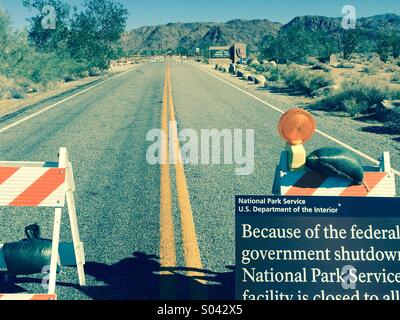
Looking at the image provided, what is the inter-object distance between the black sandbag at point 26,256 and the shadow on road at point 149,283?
6.6 inches

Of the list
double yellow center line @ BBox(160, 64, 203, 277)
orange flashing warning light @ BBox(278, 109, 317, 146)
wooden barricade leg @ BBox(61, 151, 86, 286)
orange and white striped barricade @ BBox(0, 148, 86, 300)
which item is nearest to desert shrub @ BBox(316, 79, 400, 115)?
double yellow center line @ BBox(160, 64, 203, 277)

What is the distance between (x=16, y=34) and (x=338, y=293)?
2937 centimetres

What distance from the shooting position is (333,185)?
4.01 meters

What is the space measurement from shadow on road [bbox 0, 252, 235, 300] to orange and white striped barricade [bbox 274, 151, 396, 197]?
1.14 meters

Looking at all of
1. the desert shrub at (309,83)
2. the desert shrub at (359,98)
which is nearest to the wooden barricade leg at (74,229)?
the desert shrub at (359,98)

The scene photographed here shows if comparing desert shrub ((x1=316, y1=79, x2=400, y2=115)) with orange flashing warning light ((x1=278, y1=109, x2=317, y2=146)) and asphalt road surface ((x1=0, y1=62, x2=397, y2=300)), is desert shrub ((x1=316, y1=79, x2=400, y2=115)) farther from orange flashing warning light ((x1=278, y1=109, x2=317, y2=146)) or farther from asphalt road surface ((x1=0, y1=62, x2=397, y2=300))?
orange flashing warning light ((x1=278, y1=109, x2=317, y2=146))

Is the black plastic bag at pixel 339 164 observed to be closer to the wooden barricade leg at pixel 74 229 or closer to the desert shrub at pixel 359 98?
the wooden barricade leg at pixel 74 229

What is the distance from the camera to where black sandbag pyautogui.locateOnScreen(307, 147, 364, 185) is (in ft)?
12.8

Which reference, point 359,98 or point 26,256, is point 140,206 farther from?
point 359,98

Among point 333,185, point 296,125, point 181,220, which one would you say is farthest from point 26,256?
point 333,185

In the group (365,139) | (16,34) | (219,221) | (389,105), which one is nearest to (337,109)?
(389,105)

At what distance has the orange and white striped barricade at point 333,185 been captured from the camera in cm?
398

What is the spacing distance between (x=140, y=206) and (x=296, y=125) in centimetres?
334
